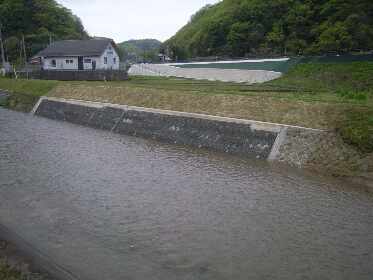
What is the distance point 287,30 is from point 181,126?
157ft

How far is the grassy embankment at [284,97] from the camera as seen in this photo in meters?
22.6

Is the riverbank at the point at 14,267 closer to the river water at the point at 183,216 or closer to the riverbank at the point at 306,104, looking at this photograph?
the river water at the point at 183,216

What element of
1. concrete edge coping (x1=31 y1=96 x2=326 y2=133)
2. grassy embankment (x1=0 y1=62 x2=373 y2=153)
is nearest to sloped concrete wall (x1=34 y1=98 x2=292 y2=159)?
concrete edge coping (x1=31 y1=96 x2=326 y2=133)

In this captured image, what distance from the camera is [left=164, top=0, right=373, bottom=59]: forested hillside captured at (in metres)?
55.1

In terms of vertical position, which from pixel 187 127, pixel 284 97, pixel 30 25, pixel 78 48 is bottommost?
pixel 187 127

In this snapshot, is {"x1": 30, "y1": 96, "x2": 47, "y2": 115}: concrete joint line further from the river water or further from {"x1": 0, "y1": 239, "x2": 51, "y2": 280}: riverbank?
{"x1": 0, "y1": 239, "x2": 51, "y2": 280}: riverbank

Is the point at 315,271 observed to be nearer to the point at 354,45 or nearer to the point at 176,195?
the point at 176,195

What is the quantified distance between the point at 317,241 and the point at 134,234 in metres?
5.82

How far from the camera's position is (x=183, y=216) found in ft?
49.5

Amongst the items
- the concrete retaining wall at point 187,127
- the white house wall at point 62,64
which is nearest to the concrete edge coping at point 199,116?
the concrete retaining wall at point 187,127

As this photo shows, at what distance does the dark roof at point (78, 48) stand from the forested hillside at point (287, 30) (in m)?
25.2

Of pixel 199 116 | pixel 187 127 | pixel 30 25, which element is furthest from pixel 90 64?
pixel 30 25

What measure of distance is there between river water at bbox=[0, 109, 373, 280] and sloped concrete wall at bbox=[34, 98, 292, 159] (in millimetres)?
1499

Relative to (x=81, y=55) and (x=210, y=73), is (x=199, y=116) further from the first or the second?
(x=81, y=55)
